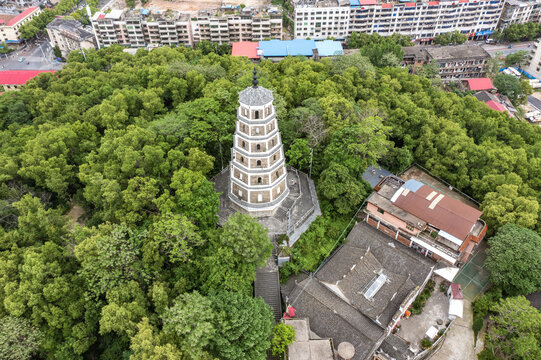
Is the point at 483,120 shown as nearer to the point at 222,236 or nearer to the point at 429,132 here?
the point at 429,132

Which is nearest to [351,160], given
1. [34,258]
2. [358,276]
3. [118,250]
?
[358,276]

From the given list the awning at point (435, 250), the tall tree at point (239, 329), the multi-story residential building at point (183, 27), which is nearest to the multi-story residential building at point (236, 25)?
the multi-story residential building at point (183, 27)

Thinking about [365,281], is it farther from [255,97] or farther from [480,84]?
[480,84]

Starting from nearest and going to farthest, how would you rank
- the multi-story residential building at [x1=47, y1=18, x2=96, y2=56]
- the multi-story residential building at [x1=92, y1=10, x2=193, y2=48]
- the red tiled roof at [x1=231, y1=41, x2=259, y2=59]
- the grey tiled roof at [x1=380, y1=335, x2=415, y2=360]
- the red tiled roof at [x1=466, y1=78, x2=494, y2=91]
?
the grey tiled roof at [x1=380, y1=335, x2=415, y2=360]
the red tiled roof at [x1=466, y1=78, x2=494, y2=91]
the red tiled roof at [x1=231, y1=41, x2=259, y2=59]
the multi-story residential building at [x1=92, y1=10, x2=193, y2=48]
the multi-story residential building at [x1=47, y1=18, x2=96, y2=56]

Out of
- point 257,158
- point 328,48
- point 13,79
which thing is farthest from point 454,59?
point 13,79

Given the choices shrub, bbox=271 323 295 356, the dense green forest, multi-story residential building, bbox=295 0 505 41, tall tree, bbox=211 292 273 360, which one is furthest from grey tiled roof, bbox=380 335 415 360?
multi-story residential building, bbox=295 0 505 41

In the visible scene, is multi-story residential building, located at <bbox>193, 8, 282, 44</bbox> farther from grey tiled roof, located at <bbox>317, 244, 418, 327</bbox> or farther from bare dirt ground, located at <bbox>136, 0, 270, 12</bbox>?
grey tiled roof, located at <bbox>317, 244, 418, 327</bbox>

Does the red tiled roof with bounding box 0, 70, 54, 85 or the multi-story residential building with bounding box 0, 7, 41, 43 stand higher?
the multi-story residential building with bounding box 0, 7, 41, 43
